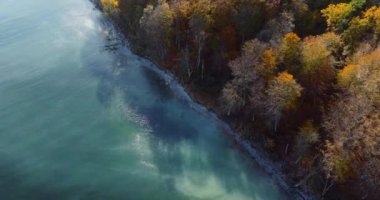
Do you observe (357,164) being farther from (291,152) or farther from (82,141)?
(82,141)

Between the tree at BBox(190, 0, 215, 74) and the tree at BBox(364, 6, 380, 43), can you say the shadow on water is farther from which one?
the tree at BBox(364, 6, 380, 43)

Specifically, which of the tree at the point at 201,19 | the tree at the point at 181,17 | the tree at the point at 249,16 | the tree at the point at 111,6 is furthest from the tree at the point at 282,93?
the tree at the point at 111,6

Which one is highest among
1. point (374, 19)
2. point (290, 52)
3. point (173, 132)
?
point (374, 19)

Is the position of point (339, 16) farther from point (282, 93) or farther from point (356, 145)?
point (356, 145)

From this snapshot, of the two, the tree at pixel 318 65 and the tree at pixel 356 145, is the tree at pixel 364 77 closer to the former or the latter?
the tree at pixel 356 145

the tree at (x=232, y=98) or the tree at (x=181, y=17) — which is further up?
the tree at (x=181, y=17)

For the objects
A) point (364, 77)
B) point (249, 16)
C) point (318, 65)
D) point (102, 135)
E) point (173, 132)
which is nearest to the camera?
point (364, 77)

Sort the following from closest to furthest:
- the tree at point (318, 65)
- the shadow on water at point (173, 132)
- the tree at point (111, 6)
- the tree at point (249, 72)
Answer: the tree at point (318, 65) < the shadow on water at point (173, 132) < the tree at point (249, 72) < the tree at point (111, 6)

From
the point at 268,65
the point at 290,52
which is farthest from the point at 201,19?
the point at 290,52
